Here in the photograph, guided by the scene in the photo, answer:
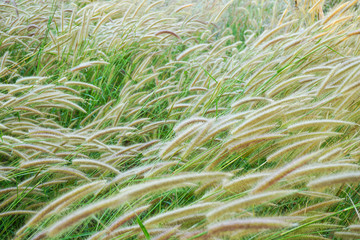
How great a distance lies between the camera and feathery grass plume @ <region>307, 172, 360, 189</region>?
101cm

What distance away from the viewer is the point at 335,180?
1.02m

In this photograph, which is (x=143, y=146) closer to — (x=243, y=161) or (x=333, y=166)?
(x=243, y=161)

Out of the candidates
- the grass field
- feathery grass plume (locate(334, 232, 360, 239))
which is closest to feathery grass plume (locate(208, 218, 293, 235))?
the grass field

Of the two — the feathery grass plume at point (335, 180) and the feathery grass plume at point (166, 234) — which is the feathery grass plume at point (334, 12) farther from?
the feathery grass plume at point (166, 234)

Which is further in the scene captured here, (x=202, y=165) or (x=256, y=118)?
(x=202, y=165)

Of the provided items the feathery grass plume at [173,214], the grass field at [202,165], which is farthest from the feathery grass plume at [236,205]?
the feathery grass plume at [173,214]

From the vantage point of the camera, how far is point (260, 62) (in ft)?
8.54

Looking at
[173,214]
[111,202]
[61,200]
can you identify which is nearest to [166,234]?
[173,214]

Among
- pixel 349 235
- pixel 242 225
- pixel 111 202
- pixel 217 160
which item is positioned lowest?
pixel 349 235

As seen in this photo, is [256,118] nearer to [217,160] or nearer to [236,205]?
[217,160]

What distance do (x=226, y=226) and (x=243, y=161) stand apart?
963mm

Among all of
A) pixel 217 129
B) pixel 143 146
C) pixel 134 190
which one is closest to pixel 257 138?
pixel 217 129

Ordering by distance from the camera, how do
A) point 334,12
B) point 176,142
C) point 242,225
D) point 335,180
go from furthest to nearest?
1. point 334,12
2. point 176,142
3. point 335,180
4. point 242,225

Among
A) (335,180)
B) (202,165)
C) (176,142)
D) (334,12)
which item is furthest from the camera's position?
(334,12)
